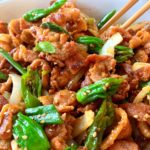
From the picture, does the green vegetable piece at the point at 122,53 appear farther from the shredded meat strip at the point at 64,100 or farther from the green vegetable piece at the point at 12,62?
the green vegetable piece at the point at 12,62

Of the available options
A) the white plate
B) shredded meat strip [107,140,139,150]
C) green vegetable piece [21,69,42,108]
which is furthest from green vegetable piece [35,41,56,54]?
the white plate

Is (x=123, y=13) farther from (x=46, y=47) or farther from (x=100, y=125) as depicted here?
(x=100, y=125)

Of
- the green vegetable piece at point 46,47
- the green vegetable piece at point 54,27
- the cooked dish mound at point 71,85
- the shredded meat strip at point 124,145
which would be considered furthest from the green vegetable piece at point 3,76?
the shredded meat strip at point 124,145

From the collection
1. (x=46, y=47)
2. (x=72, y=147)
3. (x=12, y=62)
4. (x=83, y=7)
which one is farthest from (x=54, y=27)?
(x=72, y=147)

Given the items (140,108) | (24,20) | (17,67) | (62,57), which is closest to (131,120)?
(140,108)

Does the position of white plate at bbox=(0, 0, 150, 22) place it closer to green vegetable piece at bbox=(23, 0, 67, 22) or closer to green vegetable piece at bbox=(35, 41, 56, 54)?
green vegetable piece at bbox=(23, 0, 67, 22)

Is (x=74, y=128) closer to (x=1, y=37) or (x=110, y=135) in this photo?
(x=110, y=135)
